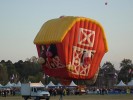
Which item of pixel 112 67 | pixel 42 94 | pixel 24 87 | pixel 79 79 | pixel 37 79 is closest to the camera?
pixel 79 79

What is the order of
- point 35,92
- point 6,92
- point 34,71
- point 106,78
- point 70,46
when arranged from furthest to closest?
point 34,71 < point 106,78 < point 6,92 < point 35,92 < point 70,46

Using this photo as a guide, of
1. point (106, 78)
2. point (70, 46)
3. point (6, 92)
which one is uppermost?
point (106, 78)

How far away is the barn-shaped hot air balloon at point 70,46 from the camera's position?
25078 millimetres

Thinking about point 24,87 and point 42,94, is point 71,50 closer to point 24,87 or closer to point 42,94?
point 42,94

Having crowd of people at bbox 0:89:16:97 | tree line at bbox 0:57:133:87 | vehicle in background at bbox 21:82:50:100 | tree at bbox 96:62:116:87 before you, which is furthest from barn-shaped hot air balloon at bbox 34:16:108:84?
tree line at bbox 0:57:133:87

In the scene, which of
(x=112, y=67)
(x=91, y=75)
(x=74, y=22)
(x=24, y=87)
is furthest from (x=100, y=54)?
(x=112, y=67)

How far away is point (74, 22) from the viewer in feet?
83.5

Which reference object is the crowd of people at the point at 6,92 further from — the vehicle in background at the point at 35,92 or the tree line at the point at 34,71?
the tree line at the point at 34,71

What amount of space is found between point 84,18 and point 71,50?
2.23 m

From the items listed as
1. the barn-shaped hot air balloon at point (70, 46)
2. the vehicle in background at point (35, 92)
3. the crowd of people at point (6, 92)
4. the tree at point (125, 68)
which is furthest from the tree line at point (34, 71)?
the barn-shaped hot air balloon at point (70, 46)

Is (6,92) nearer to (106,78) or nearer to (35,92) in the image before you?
(35,92)

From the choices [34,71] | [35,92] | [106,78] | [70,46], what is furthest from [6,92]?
[34,71]

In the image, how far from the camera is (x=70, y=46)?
2561 centimetres

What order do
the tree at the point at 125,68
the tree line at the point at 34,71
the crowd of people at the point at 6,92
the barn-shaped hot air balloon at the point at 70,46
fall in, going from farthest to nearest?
1. the tree line at the point at 34,71
2. the tree at the point at 125,68
3. the crowd of people at the point at 6,92
4. the barn-shaped hot air balloon at the point at 70,46
